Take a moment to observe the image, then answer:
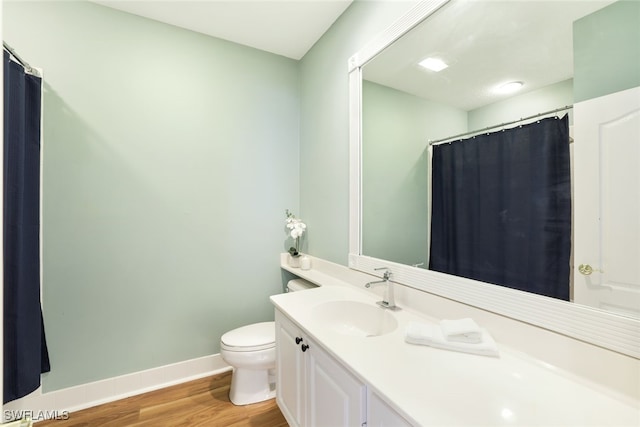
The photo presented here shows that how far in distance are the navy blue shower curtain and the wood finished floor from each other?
0.39 m

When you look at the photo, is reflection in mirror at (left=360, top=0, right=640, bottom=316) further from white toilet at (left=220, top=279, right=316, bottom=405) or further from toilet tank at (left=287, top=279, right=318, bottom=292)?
white toilet at (left=220, top=279, right=316, bottom=405)

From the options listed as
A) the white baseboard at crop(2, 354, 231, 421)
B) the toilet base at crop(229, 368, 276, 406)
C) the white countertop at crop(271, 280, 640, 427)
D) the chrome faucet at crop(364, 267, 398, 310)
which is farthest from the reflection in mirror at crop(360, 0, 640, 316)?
the white baseboard at crop(2, 354, 231, 421)

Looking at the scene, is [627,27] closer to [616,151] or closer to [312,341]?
[616,151]

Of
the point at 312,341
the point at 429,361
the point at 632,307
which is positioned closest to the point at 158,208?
the point at 312,341

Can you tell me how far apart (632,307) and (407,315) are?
71 centimetres

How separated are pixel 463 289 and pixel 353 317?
0.59 m

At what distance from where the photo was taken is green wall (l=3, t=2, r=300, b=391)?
165cm

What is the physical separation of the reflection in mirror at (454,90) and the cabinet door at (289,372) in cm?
63

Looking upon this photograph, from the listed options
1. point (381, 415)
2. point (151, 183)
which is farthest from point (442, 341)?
point (151, 183)

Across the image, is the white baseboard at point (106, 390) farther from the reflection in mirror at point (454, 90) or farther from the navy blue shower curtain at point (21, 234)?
the reflection in mirror at point (454, 90)

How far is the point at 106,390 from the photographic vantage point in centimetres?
176

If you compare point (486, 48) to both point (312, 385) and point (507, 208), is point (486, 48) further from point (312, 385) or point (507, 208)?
point (312, 385)


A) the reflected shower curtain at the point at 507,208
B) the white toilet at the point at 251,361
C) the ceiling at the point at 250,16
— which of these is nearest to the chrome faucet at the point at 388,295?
the reflected shower curtain at the point at 507,208

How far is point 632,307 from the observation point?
70 centimetres
